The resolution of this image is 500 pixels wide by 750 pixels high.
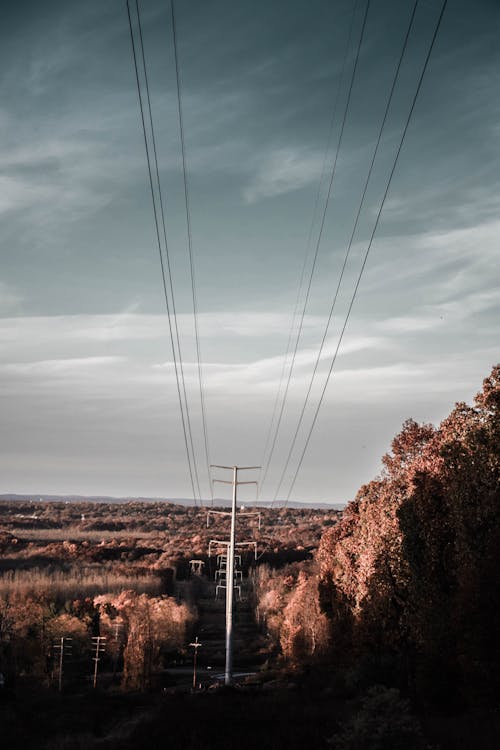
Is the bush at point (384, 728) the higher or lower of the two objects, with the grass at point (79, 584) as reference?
higher

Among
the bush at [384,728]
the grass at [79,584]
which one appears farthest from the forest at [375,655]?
the grass at [79,584]

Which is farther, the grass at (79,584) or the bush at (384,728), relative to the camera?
the grass at (79,584)

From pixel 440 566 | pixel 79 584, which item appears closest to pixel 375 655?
pixel 440 566

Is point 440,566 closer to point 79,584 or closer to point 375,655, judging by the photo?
point 375,655

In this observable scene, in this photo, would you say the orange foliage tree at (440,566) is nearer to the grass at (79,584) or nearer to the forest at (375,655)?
the forest at (375,655)

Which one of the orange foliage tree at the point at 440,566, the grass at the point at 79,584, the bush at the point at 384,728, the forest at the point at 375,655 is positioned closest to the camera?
the bush at the point at 384,728

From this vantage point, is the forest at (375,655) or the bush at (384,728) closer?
the bush at (384,728)

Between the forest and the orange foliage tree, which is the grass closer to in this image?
the forest

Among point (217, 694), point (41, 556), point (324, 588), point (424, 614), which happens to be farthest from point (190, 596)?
point (424, 614)

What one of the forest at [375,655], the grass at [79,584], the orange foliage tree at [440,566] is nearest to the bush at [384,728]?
the forest at [375,655]

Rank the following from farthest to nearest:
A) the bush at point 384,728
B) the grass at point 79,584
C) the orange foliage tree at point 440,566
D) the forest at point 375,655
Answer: the grass at point 79,584, the orange foliage tree at point 440,566, the forest at point 375,655, the bush at point 384,728

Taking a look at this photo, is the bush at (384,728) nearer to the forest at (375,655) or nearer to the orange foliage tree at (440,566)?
the forest at (375,655)

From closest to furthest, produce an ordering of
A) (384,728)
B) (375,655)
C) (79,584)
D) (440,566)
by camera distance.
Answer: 1. (384,728)
2. (440,566)
3. (375,655)
4. (79,584)
